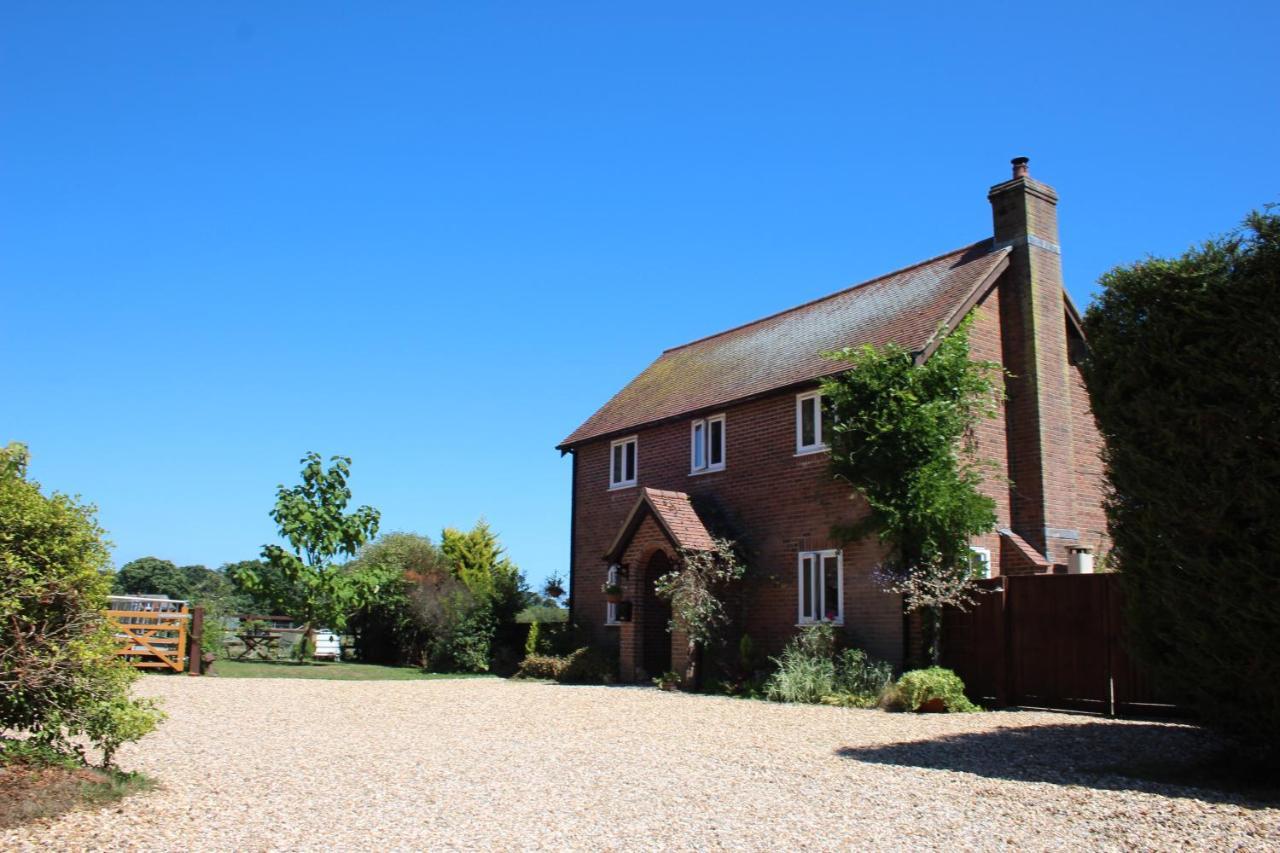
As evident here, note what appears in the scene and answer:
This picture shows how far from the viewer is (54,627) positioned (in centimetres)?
819

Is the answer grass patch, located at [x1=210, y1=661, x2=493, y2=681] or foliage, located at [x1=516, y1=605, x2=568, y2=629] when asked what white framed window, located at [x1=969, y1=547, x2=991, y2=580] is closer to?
grass patch, located at [x1=210, y1=661, x2=493, y2=681]

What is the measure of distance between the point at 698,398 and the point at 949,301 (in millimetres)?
6998

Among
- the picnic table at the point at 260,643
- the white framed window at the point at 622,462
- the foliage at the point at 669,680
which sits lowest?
the foliage at the point at 669,680

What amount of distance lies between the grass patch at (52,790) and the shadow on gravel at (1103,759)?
24.8 ft

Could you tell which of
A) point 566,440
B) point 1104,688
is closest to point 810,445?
point 1104,688

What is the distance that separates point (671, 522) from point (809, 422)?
3.74 m

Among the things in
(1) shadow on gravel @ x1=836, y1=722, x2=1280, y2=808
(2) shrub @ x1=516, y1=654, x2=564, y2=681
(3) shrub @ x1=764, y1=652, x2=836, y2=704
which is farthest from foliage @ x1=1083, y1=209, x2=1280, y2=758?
(2) shrub @ x1=516, y1=654, x2=564, y2=681

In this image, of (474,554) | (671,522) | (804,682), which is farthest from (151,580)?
(804,682)

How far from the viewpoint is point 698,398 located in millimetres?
25703

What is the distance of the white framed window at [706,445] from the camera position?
24391 mm

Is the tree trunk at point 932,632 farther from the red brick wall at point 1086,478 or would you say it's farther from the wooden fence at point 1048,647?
the red brick wall at point 1086,478

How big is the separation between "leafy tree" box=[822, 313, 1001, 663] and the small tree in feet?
11.4

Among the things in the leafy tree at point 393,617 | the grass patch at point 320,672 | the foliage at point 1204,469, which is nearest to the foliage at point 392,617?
the leafy tree at point 393,617

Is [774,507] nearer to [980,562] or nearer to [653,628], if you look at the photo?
[653,628]
